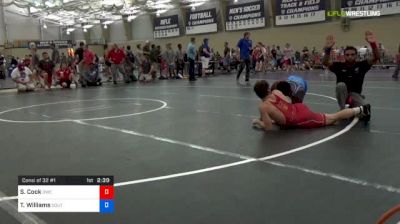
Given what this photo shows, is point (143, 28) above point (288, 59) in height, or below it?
above

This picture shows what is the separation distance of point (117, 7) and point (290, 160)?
1168 inches

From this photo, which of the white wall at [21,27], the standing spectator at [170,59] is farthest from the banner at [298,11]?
the white wall at [21,27]

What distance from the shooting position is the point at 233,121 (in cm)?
690

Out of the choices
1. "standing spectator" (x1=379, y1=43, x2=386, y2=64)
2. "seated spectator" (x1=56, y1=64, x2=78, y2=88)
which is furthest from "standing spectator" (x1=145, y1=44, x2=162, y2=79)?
"standing spectator" (x1=379, y1=43, x2=386, y2=64)

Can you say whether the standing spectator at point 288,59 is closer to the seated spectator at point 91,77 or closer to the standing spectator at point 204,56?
the standing spectator at point 204,56

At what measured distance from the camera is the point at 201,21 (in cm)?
3303

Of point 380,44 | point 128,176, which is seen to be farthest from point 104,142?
point 380,44

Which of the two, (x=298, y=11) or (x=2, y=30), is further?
(x=2, y=30)

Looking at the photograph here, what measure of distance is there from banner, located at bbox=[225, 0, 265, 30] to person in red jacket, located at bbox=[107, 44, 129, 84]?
13.6m

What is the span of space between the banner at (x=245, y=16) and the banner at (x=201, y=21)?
1.33 meters

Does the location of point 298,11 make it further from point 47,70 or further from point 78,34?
point 78,34

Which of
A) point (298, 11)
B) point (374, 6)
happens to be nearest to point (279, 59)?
point (298, 11)

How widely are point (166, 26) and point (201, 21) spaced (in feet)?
13.7
